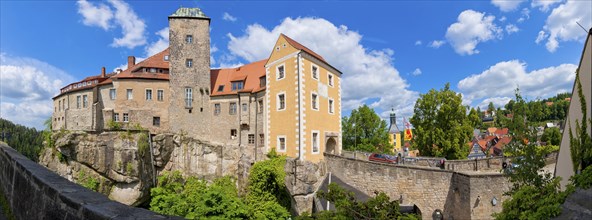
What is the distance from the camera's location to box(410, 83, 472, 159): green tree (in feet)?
82.9

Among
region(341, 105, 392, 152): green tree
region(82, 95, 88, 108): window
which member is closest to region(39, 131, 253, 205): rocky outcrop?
region(82, 95, 88, 108): window

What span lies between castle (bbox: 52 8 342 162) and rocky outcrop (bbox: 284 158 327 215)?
334 centimetres

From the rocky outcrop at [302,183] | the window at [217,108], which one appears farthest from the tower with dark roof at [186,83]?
the rocky outcrop at [302,183]

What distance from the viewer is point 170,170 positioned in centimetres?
2825

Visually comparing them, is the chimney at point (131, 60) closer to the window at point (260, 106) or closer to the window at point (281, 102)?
the window at point (260, 106)

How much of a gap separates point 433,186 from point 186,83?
22324 millimetres

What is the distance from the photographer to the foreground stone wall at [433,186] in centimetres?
1380

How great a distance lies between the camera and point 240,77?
27906 millimetres

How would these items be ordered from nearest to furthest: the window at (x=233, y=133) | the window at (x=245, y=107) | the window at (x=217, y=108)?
the window at (x=245, y=107)
the window at (x=233, y=133)
the window at (x=217, y=108)

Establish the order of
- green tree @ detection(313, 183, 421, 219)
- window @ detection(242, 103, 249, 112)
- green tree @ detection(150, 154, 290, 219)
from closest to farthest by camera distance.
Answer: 1. green tree @ detection(313, 183, 421, 219)
2. green tree @ detection(150, 154, 290, 219)
3. window @ detection(242, 103, 249, 112)

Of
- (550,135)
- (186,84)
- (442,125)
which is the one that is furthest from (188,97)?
(550,135)

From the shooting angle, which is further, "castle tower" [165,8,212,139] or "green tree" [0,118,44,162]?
"green tree" [0,118,44,162]

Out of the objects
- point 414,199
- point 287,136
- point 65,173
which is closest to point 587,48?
point 414,199

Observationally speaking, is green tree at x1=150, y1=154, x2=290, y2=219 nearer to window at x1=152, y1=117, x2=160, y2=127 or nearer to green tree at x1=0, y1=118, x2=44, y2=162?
window at x1=152, y1=117, x2=160, y2=127
